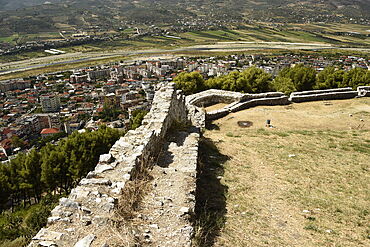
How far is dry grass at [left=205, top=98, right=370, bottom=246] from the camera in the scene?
644 cm

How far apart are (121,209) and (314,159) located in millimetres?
8928

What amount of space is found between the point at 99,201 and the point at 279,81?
89.2 ft

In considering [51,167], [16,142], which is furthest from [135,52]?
[51,167]

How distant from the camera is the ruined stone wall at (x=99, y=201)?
430cm

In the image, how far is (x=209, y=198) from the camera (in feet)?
25.4

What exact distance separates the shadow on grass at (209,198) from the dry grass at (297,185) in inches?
7.5

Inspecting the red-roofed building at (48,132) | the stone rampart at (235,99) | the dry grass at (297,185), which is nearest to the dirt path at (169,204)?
the dry grass at (297,185)

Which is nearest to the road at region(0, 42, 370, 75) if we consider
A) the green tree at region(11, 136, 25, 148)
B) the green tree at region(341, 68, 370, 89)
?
the green tree at region(11, 136, 25, 148)

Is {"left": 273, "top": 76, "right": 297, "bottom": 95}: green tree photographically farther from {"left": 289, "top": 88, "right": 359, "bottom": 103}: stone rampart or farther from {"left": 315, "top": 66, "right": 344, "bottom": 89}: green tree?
{"left": 315, "top": 66, "right": 344, "bottom": 89}: green tree

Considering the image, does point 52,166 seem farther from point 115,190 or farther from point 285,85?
point 285,85

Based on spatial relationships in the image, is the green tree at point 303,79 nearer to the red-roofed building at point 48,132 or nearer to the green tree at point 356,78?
the green tree at point 356,78

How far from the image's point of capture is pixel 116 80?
10006cm

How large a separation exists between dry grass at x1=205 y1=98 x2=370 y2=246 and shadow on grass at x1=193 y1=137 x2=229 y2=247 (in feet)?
0.62

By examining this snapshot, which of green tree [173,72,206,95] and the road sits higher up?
green tree [173,72,206,95]
